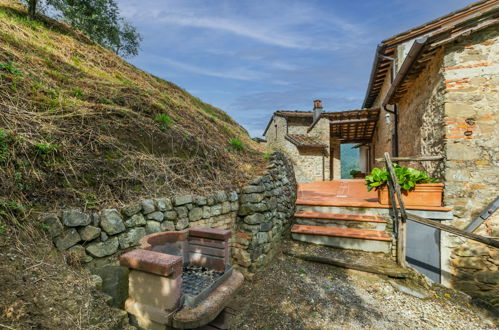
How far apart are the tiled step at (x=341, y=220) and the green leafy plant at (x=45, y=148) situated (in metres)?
4.78

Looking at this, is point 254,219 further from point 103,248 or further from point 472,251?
point 472,251

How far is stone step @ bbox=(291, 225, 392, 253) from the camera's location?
4.84m

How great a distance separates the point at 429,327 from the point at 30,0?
1063cm

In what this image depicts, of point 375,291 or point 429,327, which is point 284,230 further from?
point 429,327

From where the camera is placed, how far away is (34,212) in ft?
6.38

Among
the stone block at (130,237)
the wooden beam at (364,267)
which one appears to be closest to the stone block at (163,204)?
the stone block at (130,237)

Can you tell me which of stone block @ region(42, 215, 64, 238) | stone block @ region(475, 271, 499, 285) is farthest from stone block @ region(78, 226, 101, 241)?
stone block @ region(475, 271, 499, 285)

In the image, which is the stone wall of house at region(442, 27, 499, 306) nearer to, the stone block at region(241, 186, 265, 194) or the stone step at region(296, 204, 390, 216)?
the stone step at region(296, 204, 390, 216)

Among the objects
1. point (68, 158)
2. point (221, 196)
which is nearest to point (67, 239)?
point (68, 158)

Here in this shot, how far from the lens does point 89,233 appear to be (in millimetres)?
2139

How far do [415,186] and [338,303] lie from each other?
282 cm

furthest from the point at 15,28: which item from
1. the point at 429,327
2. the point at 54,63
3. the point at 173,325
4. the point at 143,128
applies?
the point at 429,327

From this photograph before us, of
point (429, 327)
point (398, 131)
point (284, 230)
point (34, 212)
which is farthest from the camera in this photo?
point (398, 131)

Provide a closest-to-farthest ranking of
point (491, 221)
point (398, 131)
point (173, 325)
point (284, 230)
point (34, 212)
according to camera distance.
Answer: point (173, 325) < point (34, 212) < point (491, 221) < point (284, 230) < point (398, 131)
